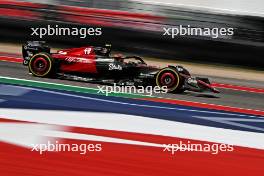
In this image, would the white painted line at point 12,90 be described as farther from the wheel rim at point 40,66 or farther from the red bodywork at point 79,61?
the red bodywork at point 79,61

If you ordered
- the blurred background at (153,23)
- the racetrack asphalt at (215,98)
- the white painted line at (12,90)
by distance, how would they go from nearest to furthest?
the white painted line at (12,90), the racetrack asphalt at (215,98), the blurred background at (153,23)

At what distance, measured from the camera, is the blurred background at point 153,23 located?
11.9 metres

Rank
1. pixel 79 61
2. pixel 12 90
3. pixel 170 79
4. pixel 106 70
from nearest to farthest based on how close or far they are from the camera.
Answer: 1. pixel 12 90
2. pixel 170 79
3. pixel 106 70
4. pixel 79 61

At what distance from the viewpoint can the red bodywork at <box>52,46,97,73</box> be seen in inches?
347

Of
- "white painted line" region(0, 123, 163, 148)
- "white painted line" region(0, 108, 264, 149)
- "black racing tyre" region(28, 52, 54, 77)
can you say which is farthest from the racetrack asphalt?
"white painted line" region(0, 123, 163, 148)

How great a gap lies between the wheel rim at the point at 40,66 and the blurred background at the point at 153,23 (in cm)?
356

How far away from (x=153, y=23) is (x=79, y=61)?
3.92 metres

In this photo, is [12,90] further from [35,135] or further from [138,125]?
[138,125]

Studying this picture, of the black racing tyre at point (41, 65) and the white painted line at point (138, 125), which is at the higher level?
the black racing tyre at point (41, 65)

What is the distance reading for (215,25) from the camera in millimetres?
12039

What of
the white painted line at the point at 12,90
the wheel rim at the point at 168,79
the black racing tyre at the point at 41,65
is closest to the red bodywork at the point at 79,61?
the black racing tyre at the point at 41,65

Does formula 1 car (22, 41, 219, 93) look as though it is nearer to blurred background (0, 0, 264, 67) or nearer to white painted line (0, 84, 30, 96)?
white painted line (0, 84, 30, 96)

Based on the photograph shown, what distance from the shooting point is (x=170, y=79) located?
852cm

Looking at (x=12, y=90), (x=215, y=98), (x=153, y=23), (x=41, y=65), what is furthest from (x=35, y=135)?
(x=153, y=23)
